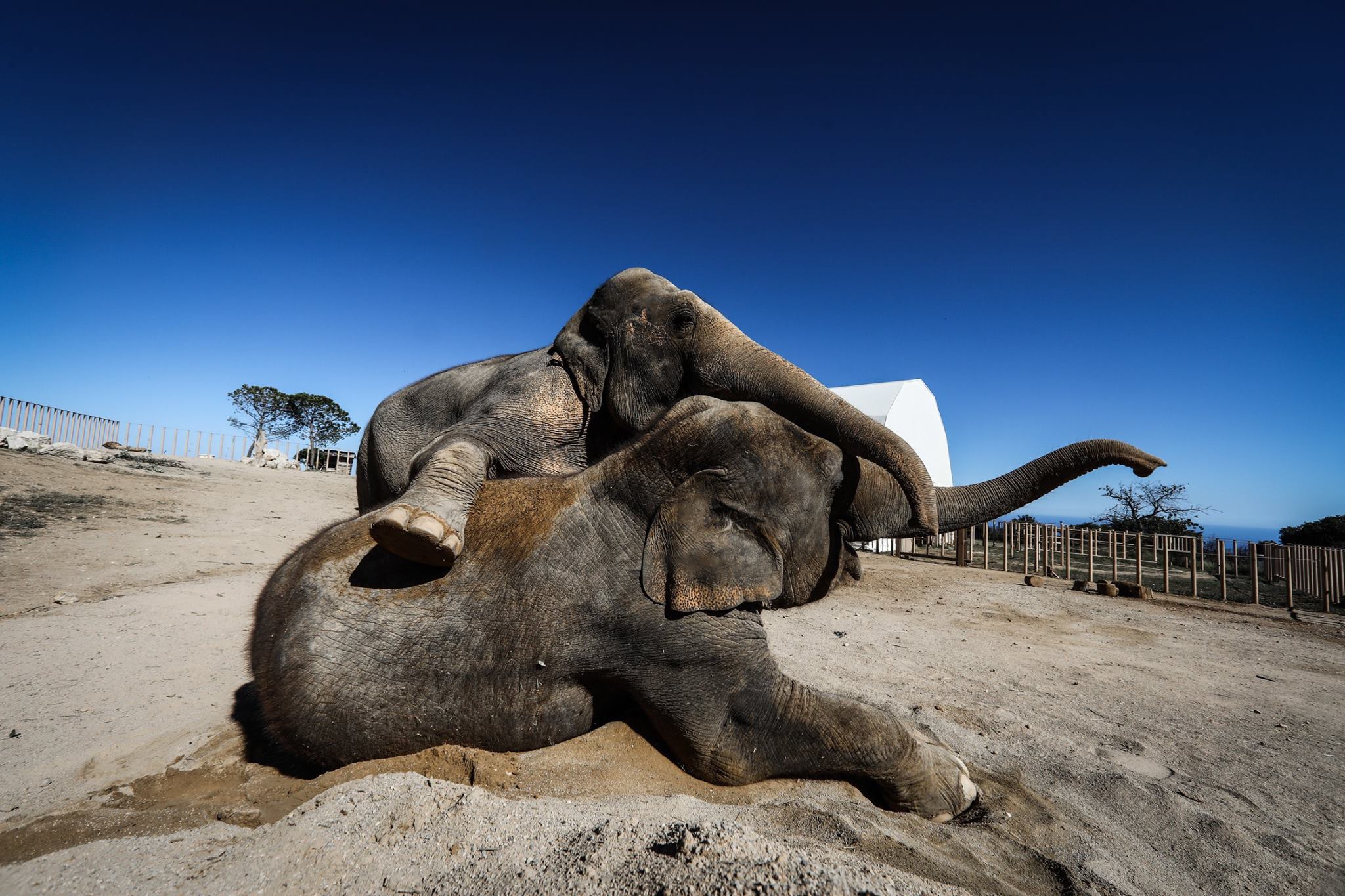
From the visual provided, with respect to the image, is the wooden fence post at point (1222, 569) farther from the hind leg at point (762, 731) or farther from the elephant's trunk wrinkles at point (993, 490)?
the hind leg at point (762, 731)

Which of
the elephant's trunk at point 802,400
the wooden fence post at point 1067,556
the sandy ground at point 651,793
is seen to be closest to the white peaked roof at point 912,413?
the wooden fence post at point 1067,556

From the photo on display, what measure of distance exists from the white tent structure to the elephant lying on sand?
23022mm

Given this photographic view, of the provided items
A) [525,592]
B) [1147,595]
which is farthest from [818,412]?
[1147,595]

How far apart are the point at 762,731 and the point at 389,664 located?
1.56m

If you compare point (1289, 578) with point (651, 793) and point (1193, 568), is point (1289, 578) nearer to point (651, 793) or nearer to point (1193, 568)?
point (1193, 568)

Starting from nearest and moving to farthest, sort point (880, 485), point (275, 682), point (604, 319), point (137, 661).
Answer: point (275, 682) → point (880, 485) → point (137, 661) → point (604, 319)

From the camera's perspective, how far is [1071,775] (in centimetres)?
311

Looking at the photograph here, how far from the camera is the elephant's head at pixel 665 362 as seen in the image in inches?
131

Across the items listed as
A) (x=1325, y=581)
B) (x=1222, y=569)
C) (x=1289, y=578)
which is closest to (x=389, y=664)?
(x=1222, y=569)

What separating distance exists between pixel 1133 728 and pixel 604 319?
15.0 feet

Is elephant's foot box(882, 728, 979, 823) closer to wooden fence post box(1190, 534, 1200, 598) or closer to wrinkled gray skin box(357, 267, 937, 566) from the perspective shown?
wrinkled gray skin box(357, 267, 937, 566)

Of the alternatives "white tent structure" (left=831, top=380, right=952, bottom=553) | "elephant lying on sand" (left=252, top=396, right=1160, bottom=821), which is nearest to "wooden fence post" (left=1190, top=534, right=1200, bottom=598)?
"white tent structure" (left=831, top=380, right=952, bottom=553)

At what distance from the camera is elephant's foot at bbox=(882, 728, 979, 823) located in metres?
2.61

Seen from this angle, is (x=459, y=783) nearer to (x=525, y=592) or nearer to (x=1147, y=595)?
(x=525, y=592)
